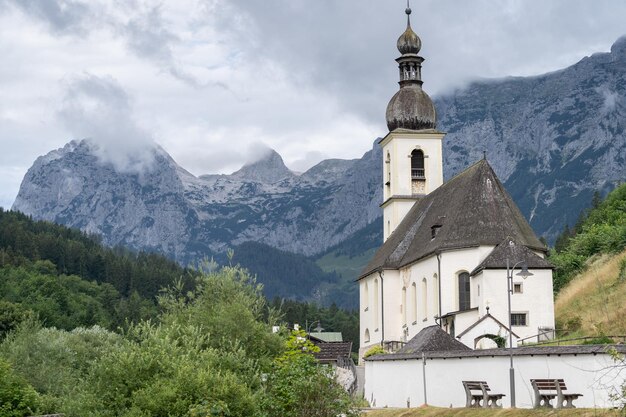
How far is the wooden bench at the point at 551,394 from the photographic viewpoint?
31.4m

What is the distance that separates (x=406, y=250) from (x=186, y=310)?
27.9 metres

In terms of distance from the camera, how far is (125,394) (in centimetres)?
3594

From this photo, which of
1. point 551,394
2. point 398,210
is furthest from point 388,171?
point 551,394

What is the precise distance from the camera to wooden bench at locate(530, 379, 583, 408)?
31.4 m

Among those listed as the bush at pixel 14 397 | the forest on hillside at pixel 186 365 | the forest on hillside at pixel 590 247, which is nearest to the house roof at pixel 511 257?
the forest on hillside at pixel 186 365

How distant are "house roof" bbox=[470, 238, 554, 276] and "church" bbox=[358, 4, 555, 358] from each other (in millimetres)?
52

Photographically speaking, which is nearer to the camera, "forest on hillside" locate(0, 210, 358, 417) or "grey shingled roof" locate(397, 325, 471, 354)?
"forest on hillside" locate(0, 210, 358, 417)

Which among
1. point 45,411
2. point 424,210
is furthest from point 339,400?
point 424,210

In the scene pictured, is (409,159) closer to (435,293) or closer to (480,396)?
(435,293)

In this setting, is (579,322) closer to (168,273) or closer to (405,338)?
(405,338)

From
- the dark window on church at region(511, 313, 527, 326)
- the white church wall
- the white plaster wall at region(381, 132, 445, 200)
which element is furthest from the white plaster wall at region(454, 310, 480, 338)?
the white plaster wall at region(381, 132, 445, 200)

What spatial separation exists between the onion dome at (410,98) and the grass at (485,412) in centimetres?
4411

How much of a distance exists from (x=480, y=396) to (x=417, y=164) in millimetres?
47899

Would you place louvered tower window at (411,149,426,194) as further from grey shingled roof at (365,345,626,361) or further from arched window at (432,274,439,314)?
grey shingled roof at (365,345,626,361)
